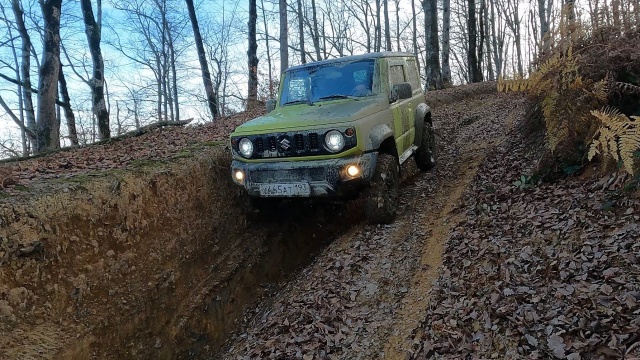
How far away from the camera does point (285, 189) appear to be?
5012mm

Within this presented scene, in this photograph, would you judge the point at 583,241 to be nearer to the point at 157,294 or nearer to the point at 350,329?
the point at 350,329

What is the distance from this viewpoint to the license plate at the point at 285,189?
4914 millimetres

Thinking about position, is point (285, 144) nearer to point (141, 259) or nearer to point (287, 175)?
point (287, 175)

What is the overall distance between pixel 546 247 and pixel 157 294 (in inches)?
161

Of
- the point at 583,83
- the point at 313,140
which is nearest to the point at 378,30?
the point at 583,83

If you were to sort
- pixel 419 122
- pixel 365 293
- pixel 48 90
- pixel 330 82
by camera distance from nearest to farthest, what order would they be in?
pixel 365 293 → pixel 330 82 → pixel 419 122 → pixel 48 90

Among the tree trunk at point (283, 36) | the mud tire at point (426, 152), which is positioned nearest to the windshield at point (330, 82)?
the mud tire at point (426, 152)

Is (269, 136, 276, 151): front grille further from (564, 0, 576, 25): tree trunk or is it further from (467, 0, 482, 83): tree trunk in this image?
(467, 0, 482, 83): tree trunk

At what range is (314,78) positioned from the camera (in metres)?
6.02

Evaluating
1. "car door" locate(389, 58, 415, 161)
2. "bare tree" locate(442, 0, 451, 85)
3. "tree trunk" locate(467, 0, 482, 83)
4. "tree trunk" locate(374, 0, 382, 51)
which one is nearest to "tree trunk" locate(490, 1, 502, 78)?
"tree trunk" locate(374, 0, 382, 51)

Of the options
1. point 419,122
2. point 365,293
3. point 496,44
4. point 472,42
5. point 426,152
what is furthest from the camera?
point 496,44

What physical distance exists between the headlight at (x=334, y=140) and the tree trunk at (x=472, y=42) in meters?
15.2

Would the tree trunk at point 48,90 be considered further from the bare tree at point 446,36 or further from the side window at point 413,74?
the bare tree at point 446,36

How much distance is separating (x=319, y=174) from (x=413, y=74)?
3.22m
